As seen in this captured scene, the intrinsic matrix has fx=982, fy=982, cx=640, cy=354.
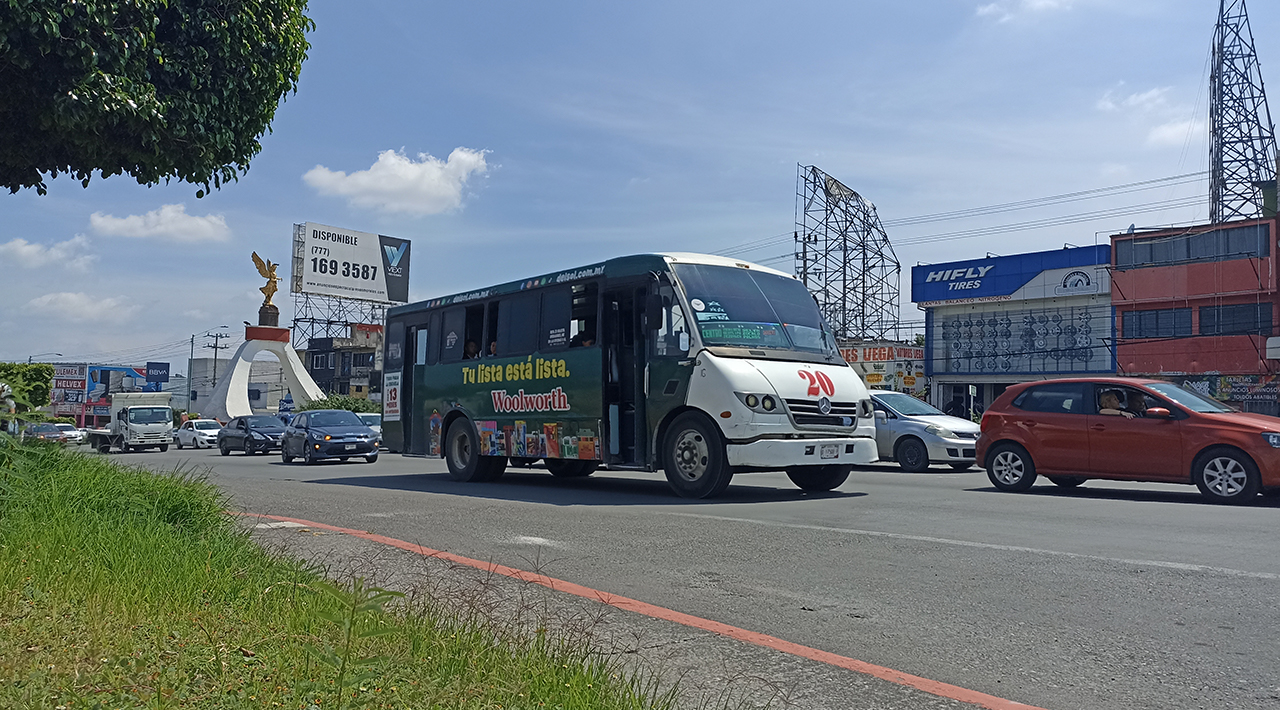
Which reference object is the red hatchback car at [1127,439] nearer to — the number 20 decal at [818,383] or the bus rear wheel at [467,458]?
the number 20 decal at [818,383]

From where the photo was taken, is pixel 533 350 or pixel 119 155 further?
pixel 533 350

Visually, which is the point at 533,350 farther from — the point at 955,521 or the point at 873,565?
the point at 873,565

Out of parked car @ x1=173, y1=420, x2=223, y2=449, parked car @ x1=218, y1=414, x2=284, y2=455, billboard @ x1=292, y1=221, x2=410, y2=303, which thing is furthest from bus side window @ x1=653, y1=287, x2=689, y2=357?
billboard @ x1=292, y1=221, x2=410, y2=303

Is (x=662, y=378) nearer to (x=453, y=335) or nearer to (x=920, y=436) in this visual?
(x=453, y=335)

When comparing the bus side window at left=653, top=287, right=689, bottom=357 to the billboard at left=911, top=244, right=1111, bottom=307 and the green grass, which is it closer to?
the green grass

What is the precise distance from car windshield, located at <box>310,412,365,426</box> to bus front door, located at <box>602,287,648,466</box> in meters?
15.1

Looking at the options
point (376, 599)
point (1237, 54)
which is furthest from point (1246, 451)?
point (1237, 54)

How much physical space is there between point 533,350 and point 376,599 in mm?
10915

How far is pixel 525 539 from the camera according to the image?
8.38 m

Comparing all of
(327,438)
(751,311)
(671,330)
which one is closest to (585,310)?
(671,330)

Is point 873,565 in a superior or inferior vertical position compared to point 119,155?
inferior

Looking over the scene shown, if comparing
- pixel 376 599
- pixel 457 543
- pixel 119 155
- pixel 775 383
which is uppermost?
pixel 119 155

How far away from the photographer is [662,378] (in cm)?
1166

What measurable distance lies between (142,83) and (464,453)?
29.5ft
